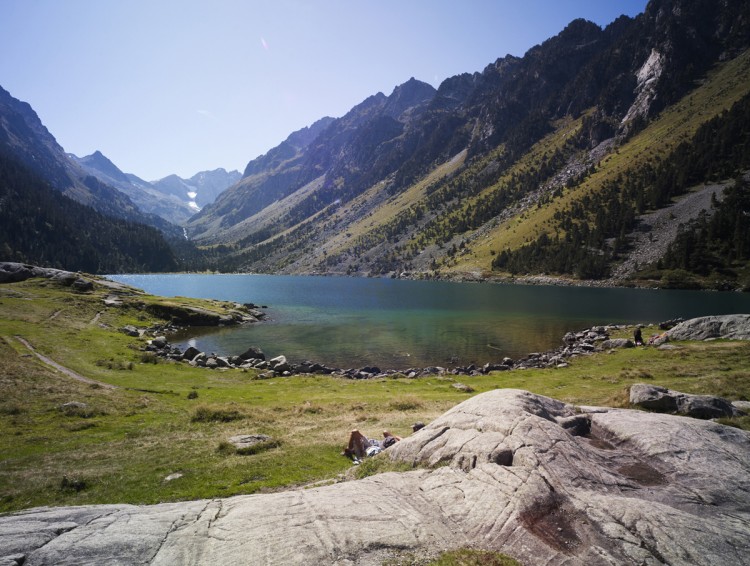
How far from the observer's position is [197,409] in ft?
94.0

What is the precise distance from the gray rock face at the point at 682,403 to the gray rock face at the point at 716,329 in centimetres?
3546

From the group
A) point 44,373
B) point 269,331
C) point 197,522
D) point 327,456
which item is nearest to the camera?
point 197,522

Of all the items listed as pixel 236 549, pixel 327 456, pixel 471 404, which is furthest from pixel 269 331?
pixel 236 549

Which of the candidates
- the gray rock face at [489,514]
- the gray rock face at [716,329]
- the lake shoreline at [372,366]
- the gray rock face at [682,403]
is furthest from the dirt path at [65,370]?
the gray rock face at [716,329]

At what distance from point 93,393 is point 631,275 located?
589ft

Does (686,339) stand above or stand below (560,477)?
below

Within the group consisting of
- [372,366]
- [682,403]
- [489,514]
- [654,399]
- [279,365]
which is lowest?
[372,366]

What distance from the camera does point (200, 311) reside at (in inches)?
3580

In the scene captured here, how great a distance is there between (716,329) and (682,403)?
38907 millimetres

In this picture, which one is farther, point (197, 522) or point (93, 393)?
point (93, 393)

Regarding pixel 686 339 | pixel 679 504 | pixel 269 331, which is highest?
pixel 679 504

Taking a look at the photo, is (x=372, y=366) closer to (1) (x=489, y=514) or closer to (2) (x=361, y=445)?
(2) (x=361, y=445)

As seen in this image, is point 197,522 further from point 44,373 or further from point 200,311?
point 200,311

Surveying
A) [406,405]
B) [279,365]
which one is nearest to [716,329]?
[406,405]
